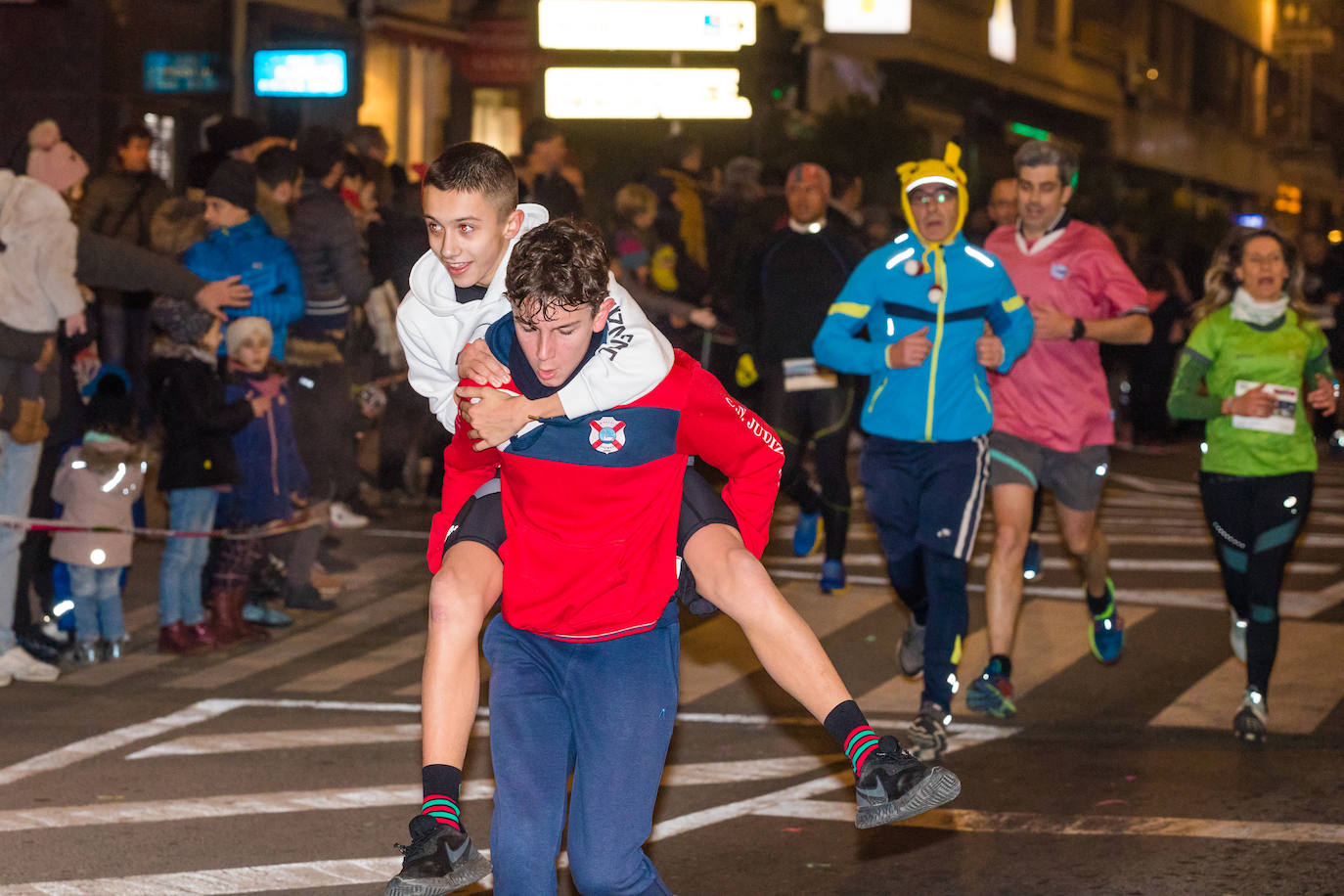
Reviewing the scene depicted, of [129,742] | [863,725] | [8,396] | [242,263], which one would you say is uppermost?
[242,263]

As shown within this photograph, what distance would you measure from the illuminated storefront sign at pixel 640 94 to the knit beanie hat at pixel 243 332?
642 inches

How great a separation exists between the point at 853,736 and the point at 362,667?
466 centimetres

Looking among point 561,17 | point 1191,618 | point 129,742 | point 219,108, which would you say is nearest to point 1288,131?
point 561,17

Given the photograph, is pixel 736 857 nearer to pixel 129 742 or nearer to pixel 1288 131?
pixel 129 742

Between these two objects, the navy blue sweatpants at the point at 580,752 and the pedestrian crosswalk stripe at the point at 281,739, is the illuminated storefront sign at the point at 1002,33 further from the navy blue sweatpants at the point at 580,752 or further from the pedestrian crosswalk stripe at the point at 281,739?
the navy blue sweatpants at the point at 580,752

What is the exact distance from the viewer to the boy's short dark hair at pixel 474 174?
15.3 ft

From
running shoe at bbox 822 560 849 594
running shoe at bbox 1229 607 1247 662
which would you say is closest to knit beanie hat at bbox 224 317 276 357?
running shoe at bbox 822 560 849 594

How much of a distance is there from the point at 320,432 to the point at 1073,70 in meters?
36.4

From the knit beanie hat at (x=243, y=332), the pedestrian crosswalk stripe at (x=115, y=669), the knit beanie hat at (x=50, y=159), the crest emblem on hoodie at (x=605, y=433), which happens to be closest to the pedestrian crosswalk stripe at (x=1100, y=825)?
the crest emblem on hoodie at (x=605, y=433)

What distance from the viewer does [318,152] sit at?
1029 cm

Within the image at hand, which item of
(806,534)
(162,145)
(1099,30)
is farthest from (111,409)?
(1099,30)

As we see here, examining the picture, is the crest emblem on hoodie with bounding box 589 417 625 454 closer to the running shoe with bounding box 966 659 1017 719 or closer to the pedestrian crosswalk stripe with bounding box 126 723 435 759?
the pedestrian crosswalk stripe with bounding box 126 723 435 759

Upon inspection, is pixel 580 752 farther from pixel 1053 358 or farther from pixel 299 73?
pixel 299 73

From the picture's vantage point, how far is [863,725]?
4.58 metres
